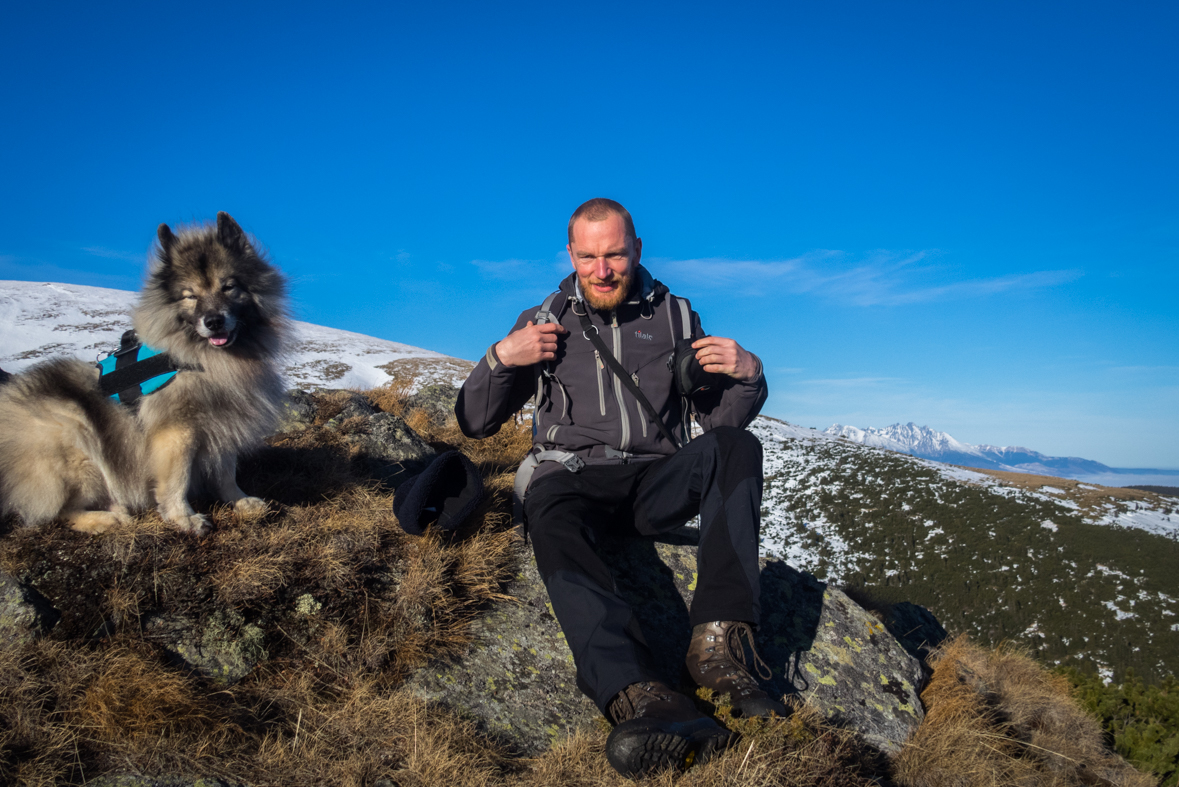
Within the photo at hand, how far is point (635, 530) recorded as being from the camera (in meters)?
5.02

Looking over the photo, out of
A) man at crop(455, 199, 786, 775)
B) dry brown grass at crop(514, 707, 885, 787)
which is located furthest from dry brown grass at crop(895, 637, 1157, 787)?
man at crop(455, 199, 786, 775)

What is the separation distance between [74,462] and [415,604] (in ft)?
8.82

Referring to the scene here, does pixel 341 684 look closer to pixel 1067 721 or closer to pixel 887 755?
pixel 887 755

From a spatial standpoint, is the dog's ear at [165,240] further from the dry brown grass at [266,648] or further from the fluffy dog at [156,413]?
the dry brown grass at [266,648]

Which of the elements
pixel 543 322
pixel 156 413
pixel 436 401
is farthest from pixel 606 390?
pixel 436 401

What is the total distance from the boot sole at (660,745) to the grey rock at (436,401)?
8.88m

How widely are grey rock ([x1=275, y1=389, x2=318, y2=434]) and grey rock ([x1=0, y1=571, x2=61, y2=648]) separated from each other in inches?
158

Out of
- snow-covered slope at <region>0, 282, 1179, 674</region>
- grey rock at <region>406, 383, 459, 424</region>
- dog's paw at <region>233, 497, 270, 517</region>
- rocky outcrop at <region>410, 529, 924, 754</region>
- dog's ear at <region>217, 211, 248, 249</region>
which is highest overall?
dog's ear at <region>217, 211, 248, 249</region>

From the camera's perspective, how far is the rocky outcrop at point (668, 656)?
3.83 metres

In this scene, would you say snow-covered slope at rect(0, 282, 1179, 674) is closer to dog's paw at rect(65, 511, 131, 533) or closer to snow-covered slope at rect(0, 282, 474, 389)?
snow-covered slope at rect(0, 282, 474, 389)

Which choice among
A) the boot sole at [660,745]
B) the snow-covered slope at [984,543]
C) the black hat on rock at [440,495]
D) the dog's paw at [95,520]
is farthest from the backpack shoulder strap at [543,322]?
the snow-covered slope at [984,543]

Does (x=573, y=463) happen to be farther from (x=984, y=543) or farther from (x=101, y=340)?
(x=101, y=340)

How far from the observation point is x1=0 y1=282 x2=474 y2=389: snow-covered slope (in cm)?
2752

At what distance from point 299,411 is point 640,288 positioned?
5485 millimetres
